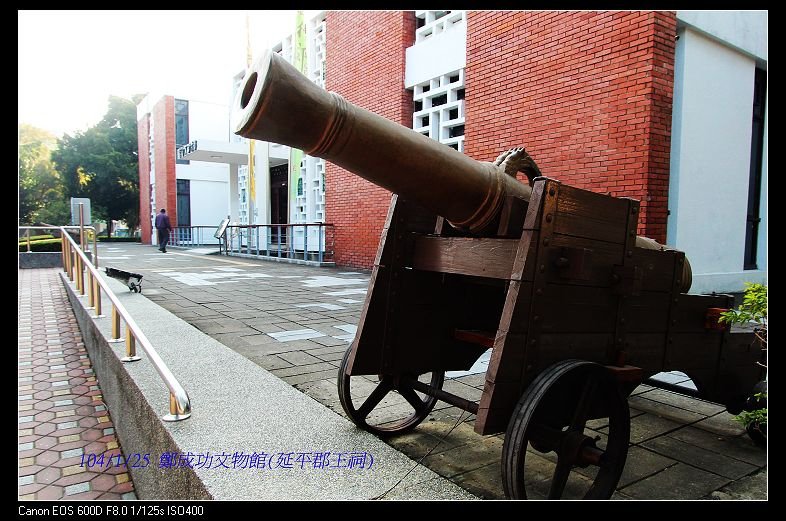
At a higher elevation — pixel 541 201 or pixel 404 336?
pixel 541 201

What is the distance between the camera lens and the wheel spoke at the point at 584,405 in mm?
2076

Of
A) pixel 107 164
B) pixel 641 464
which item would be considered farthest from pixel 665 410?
pixel 107 164

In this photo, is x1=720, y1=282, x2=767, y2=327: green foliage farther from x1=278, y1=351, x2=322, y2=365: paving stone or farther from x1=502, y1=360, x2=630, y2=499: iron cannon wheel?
x1=278, y1=351, x2=322, y2=365: paving stone

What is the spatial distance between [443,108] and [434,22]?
5.55 ft

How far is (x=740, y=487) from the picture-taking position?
2.32m

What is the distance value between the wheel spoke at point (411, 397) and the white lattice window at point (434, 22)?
8344 millimetres

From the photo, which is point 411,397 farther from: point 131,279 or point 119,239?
point 119,239

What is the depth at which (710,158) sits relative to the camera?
7.27m

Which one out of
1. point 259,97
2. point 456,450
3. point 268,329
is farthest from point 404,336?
point 268,329

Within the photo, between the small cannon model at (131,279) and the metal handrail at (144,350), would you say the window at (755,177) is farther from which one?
the small cannon model at (131,279)

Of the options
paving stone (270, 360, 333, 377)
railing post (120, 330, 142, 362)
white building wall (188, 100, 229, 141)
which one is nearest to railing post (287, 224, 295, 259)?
paving stone (270, 360, 333, 377)

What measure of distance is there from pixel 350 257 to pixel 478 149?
4684 mm

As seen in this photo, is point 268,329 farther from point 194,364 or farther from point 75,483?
point 75,483
